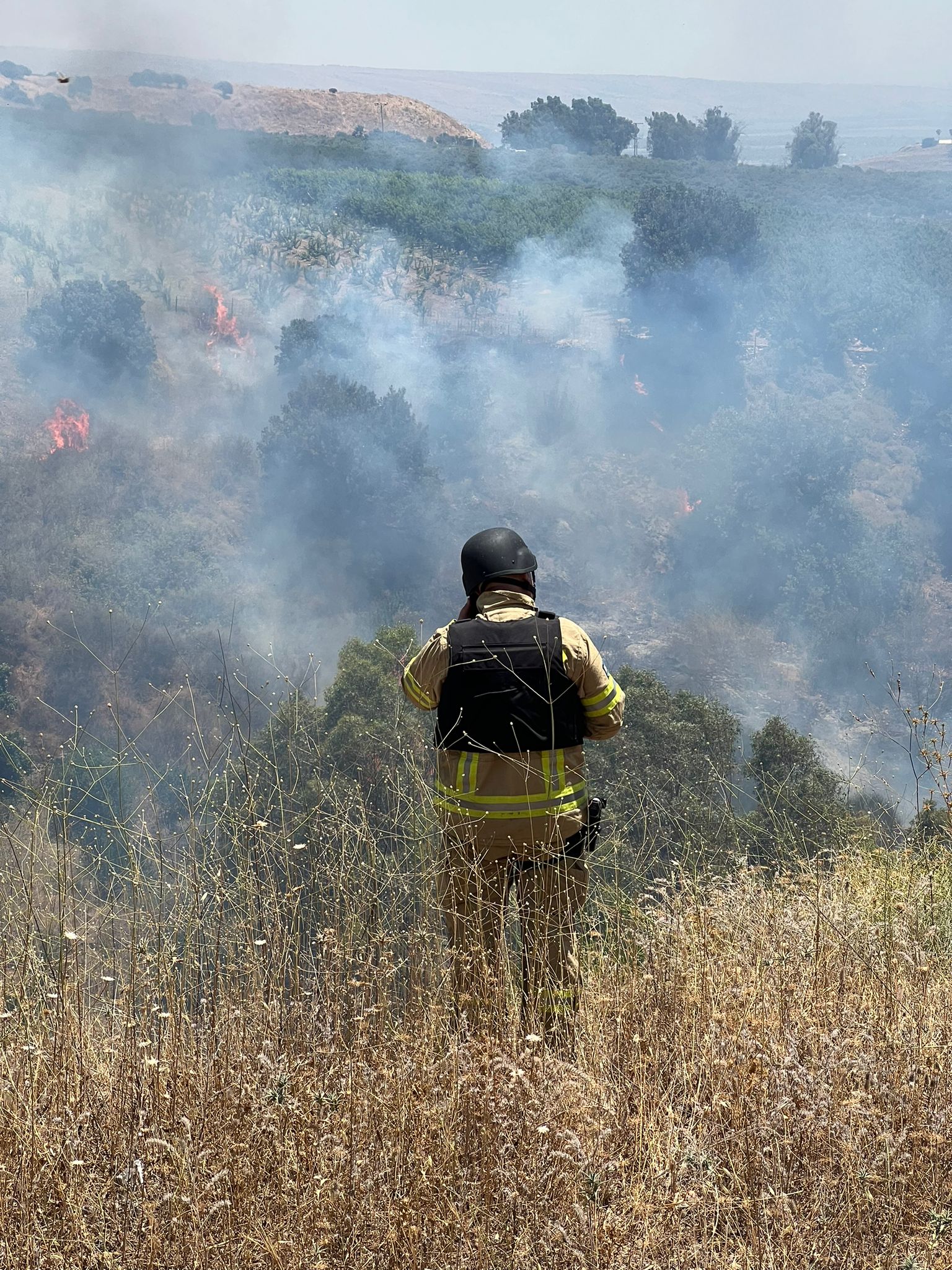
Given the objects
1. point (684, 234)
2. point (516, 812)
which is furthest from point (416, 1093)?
point (684, 234)

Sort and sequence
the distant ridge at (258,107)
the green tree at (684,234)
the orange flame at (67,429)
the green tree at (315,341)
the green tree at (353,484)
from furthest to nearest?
the distant ridge at (258,107) → the green tree at (684,234) → the green tree at (315,341) → the orange flame at (67,429) → the green tree at (353,484)

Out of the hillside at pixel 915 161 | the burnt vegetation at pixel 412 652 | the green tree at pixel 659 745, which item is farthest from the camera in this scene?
the hillside at pixel 915 161

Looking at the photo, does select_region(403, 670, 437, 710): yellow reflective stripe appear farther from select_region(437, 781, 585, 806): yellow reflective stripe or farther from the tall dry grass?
the tall dry grass

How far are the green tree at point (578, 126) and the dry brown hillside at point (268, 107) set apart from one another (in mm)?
4420

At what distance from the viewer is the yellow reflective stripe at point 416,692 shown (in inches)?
139

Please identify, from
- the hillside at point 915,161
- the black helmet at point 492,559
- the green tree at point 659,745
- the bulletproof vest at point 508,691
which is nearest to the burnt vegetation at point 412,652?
the green tree at point 659,745

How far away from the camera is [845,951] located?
3084mm

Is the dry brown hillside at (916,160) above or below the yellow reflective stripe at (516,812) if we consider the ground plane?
above

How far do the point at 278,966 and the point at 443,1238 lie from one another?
89cm

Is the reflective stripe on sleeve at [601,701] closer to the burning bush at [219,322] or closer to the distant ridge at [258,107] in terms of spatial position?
the burning bush at [219,322]

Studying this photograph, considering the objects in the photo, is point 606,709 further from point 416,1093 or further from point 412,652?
point 412,652

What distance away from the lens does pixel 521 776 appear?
341cm

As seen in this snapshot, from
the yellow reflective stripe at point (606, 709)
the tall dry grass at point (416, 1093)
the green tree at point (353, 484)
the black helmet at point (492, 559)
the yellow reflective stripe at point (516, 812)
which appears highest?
the black helmet at point (492, 559)

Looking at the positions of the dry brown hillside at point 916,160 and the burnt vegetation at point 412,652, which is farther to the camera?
the dry brown hillside at point 916,160
